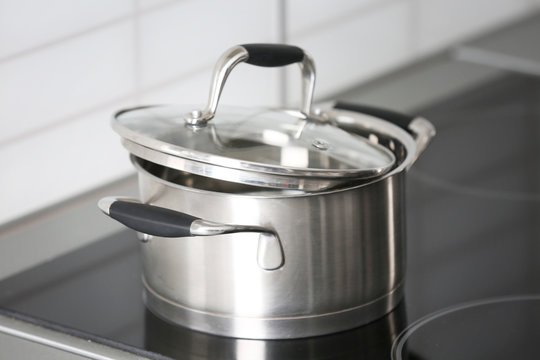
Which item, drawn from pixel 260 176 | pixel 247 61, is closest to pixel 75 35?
pixel 247 61

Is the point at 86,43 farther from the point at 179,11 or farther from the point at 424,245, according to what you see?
the point at 424,245

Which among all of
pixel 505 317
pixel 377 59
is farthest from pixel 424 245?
pixel 377 59

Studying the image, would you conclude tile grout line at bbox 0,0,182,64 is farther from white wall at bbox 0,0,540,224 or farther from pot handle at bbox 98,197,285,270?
pot handle at bbox 98,197,285,270

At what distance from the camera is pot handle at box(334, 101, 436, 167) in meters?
0.79

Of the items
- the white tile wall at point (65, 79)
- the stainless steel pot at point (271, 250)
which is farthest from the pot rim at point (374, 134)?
the white tile wall at point (65, 79)

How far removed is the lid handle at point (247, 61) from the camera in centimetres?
68

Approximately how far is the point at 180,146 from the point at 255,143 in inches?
3.0

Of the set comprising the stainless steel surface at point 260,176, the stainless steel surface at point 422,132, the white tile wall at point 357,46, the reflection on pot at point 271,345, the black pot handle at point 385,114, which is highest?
the stainless steel surface at point 260,176

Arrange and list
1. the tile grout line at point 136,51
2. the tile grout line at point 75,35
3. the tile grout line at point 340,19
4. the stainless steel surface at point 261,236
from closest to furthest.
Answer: the stainless steel surface at point 261,236 < the tile grout line at point 75,35 < the tile grout line at point 136,51 < the tile grout line at point 340,19

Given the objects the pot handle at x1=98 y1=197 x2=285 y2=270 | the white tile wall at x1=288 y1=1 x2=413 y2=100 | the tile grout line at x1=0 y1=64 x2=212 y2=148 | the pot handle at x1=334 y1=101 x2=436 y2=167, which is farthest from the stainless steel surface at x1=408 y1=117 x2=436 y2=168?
the white tile wall at x1=288 y1=1 x2=413 y2=100

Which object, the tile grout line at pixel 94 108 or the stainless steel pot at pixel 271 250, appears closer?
the stainless steel pot at pixel 271 250

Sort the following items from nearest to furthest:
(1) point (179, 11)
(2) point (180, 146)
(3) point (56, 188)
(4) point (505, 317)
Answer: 1. (2) point (180, 146)
2. (4) point (505, 317)
3. (3) point (56, 188)
4. (1) point (179, 11)

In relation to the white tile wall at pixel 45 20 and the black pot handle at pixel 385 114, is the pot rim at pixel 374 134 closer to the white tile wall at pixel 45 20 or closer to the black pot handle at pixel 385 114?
the black pot handle at pixel 385 114

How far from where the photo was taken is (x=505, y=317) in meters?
→ 0.74
